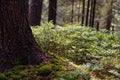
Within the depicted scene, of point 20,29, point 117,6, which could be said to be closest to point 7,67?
point 20,29

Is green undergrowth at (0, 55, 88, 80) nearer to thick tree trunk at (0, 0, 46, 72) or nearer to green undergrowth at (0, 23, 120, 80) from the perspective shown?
green undergrowth at (0, 23, 120, 80)

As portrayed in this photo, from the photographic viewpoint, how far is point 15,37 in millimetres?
5047

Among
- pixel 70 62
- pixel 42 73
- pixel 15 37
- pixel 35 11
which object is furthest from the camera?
pixel 35 11

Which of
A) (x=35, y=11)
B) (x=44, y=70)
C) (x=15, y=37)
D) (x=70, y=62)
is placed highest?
(x=35, y=11)

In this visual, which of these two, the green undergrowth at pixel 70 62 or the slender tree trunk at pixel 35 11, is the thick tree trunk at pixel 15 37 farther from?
the slender tree trunk at pixel 35 11

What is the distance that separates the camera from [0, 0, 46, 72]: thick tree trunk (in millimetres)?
4895

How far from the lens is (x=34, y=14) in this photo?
38.8 ft

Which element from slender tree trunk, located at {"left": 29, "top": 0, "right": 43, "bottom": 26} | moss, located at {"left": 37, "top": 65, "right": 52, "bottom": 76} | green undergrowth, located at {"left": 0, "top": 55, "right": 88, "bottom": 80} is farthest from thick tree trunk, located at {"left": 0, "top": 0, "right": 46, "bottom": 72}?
slender tree trunk, located at {"left": 29, "top": 0, "right": 43, "bottom": 26}

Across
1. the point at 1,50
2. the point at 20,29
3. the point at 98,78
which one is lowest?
the point at 98,78

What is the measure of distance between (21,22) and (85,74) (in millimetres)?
1625

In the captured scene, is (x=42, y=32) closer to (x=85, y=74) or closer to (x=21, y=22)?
(x=21, y=22)

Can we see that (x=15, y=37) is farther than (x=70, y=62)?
No

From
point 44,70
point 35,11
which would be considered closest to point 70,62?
point 44,70

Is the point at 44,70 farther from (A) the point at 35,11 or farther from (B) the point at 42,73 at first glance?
(A) the point at 35,11
